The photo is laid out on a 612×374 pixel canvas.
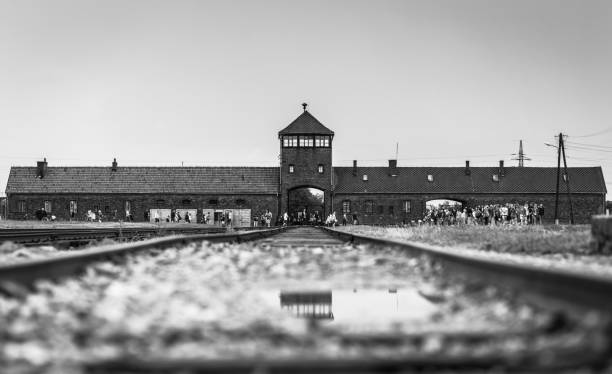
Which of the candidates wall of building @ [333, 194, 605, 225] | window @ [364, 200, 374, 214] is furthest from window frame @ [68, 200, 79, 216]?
window @ [364, 200, 374, 214]

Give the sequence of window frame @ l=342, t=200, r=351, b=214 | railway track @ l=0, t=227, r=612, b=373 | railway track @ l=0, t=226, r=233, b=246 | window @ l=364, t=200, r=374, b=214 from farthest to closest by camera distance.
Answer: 1. window @ l=364, t=200, r=374, b=214
2. window frame @ l=342, t=200, r=351, b=214
3. railway track @ l=0, t=226, r=233, b=246
4. railway track @ l=0, t=227, r=612, b=373

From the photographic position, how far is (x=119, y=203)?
2687 inches

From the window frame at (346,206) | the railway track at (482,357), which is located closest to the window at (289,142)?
the window frame at (346,206)

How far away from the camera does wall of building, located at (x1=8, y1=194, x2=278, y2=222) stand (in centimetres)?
6750

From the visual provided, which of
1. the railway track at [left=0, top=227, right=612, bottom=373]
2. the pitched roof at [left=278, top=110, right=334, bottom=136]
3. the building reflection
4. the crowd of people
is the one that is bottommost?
the building reflection

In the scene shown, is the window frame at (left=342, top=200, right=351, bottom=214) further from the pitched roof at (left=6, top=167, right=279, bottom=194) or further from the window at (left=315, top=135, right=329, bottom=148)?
the pitched roof at (left=6, top=167, right=279, bottom=194)

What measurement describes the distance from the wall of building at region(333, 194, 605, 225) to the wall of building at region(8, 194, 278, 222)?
8.25 metres

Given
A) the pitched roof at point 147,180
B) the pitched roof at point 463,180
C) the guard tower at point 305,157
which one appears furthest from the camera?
the pitched roof at point 463,180

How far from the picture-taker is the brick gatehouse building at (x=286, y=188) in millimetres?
67312

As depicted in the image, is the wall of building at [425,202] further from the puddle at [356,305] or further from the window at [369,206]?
the puddle at [356,305]

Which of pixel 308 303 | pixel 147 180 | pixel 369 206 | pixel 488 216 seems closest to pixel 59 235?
pixel 308 303

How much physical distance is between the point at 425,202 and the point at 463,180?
468 centimetres

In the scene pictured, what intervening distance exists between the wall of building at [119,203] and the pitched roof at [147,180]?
492mm

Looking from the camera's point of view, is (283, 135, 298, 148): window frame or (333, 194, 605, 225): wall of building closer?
(283, 135, 298, 148): window frame
